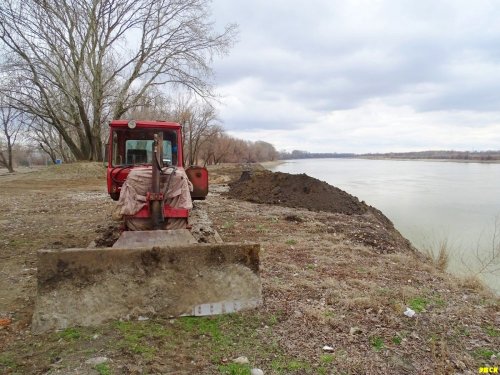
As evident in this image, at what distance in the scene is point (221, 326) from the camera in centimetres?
372

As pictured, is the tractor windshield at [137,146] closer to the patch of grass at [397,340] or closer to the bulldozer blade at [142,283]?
the bulldozer blade at [142,283]

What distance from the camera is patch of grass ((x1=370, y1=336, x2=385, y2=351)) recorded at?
3498 millimetres

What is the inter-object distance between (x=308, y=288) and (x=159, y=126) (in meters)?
3.94

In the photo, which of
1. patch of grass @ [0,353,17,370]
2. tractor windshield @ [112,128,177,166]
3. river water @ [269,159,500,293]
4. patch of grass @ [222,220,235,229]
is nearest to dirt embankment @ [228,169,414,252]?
river water @ [269,159,500,293]

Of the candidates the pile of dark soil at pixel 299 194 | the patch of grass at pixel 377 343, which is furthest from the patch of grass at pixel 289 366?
the pile of dark soil at pixel 299 194

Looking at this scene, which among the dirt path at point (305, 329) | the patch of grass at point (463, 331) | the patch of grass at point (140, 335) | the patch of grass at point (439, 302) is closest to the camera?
the dirt path at point (305, 329)

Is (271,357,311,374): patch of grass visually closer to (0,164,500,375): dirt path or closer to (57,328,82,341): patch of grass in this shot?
(0,164,500,375): dirt path

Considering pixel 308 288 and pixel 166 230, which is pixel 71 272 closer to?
pixel 166 230

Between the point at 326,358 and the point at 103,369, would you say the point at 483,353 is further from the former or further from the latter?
the point at 103,369

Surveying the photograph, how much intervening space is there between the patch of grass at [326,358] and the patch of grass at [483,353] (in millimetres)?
1362

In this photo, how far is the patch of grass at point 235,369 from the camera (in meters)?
3.04

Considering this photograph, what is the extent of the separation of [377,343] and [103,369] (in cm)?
242

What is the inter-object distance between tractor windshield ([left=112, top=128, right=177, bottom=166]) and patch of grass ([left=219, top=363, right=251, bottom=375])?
440 cm

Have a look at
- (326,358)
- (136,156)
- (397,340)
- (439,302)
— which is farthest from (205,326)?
(136,156)
